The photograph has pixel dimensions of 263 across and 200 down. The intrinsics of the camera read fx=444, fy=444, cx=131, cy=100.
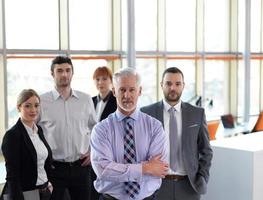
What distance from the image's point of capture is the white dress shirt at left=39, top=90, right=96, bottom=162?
11.6 feet

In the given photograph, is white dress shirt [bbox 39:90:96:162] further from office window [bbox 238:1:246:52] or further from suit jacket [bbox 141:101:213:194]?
office window [bbox 238:1:246:52]

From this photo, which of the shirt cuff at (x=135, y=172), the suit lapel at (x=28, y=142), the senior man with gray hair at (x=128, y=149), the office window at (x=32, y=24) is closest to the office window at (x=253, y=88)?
the office window at (x=32, y=24)

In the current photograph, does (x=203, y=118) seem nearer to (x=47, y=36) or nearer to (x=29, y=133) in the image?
(x=29, y=133)

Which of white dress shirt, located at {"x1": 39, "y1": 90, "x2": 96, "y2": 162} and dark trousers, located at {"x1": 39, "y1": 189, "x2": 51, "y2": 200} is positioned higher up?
→ white dress shirt, located at {"x1": 39, "y1": 90, "x2": 96, "y2": 162}

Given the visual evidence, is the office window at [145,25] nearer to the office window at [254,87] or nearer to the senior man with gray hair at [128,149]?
the office window at [254,87]

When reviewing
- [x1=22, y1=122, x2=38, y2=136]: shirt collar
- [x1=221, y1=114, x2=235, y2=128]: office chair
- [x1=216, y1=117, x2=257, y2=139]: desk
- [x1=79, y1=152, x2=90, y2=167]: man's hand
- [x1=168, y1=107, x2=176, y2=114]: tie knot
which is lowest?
[x1=216, y1=117, x2=257, y2=139]: desk

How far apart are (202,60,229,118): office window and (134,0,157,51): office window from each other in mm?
1598

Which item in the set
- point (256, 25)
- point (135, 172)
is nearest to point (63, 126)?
point (135, 172)

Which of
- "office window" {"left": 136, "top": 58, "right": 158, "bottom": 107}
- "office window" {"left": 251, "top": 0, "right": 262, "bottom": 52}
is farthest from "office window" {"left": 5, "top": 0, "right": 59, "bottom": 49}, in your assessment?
"office window" {"left": 251, "top": 0, "right": 262, "bottom": 52}

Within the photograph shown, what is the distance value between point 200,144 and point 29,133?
1.24 metres

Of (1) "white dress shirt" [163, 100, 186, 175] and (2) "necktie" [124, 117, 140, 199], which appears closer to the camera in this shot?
(2) "necktie" [124, 117, 140, 199]

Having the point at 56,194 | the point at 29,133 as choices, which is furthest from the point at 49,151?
the point at 56,194

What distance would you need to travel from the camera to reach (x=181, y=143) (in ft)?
10.4

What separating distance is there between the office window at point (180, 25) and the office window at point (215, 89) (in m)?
0.67
